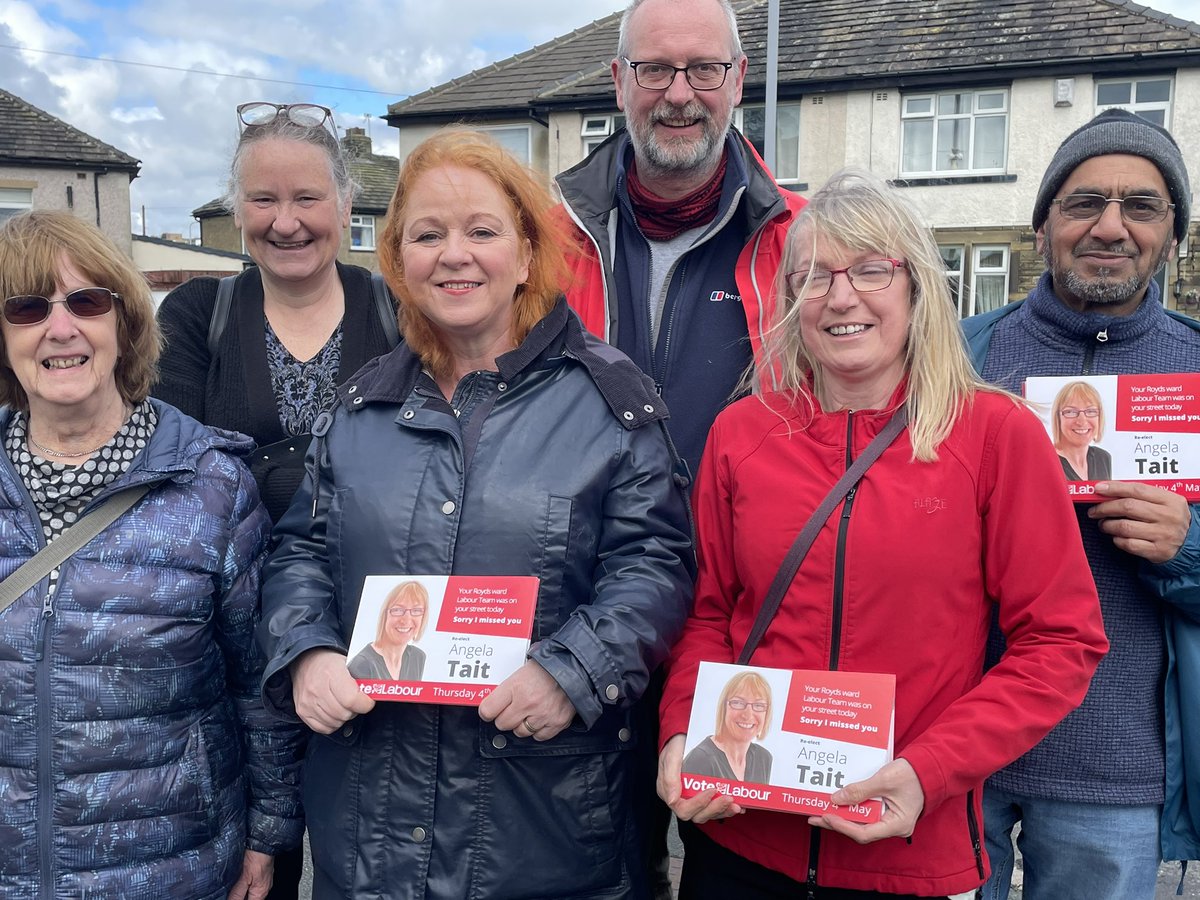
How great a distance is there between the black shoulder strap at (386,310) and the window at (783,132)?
18.1 meters

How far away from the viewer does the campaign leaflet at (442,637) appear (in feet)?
6.43

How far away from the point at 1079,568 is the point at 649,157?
5.94 feet

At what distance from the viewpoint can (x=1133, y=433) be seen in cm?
227

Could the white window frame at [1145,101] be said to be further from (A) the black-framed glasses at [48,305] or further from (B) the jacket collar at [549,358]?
(A) the black-framed glasses at [48,305]

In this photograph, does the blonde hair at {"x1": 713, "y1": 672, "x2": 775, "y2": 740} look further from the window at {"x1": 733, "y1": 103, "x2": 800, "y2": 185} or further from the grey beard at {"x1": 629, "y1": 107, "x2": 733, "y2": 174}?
the window at {"x1": 733, "y1": 103, "x2": 800, "y2": 185}

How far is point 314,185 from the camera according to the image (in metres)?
2.96

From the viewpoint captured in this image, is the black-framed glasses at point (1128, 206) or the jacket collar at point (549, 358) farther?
the black-framed glasses at point (1128, 206)

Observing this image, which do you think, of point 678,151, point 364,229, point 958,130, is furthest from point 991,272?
point 364,229

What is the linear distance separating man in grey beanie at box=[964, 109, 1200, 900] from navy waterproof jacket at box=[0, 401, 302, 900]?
6.06 feet

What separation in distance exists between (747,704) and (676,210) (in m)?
1.71

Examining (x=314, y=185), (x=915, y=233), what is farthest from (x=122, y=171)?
(x=915, y=233)

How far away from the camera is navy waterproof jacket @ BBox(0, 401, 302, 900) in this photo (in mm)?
2062

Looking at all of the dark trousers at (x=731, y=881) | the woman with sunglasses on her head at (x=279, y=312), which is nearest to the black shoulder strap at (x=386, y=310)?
the woman with sunglasses on her head at (x=279, y=312)

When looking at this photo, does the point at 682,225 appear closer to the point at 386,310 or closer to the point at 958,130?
the point at 386,310
